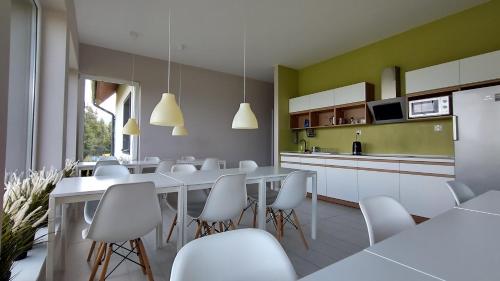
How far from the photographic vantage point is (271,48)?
455 centimetres

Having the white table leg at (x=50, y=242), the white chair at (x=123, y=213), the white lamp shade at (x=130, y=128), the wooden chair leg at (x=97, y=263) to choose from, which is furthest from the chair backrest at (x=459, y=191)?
the white lamp shade at (x=130, y=128)

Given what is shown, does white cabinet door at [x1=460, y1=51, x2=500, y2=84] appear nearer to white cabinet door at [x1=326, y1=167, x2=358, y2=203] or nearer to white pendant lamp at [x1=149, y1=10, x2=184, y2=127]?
white cabinet door at [x1=326, y1=167, x2=358, y2=203]

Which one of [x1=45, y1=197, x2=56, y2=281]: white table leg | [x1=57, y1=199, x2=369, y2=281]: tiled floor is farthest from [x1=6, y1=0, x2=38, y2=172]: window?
[x1=57, y1=199, x2=369, y2=281]: tiled floor

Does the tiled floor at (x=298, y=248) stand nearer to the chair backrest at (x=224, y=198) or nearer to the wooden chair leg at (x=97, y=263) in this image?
the wooden chair leg at (x=97, y=263)

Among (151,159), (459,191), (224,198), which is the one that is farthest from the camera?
(151,159)

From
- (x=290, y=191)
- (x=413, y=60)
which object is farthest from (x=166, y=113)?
(x=413, y=60)

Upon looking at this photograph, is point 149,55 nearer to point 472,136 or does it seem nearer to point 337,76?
point 337,76

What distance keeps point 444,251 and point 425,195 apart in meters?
2.91

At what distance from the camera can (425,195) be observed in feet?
Result: 10.3

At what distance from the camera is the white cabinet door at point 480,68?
9.13 feet

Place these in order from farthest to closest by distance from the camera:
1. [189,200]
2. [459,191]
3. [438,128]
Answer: [438,128] → [189,200] → [459,191]

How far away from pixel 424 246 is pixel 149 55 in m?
5.41

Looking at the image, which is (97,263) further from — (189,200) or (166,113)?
(166,113)

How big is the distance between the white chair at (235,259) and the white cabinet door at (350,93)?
3988 millimetres
